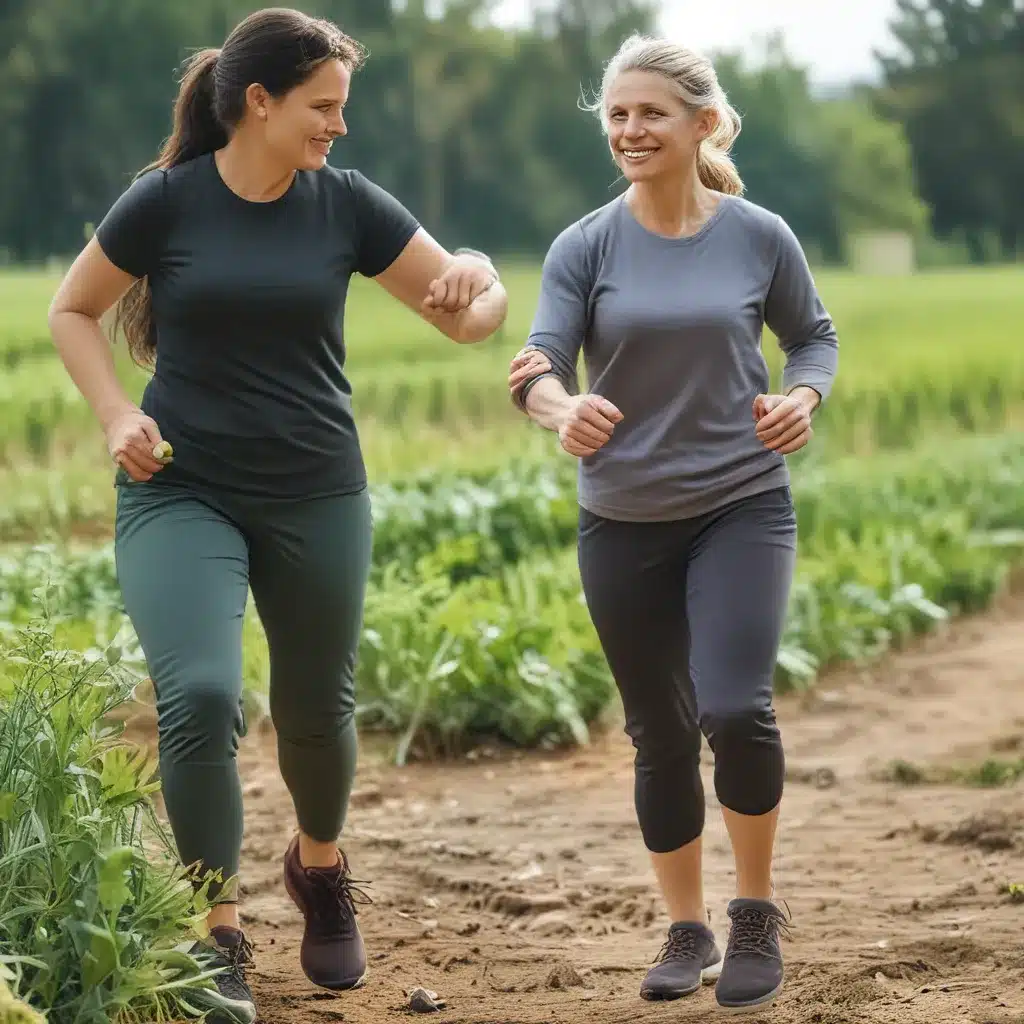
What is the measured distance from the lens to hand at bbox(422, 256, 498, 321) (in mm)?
3570

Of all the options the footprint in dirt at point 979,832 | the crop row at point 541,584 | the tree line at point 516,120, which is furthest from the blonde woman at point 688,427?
the tree line at point 516,120

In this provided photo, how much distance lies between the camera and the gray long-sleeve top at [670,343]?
3.46 meters

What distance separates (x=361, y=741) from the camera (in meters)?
6.20

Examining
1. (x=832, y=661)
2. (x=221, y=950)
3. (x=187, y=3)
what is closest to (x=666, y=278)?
(x=221, y=950)

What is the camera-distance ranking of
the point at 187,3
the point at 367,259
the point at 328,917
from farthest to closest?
the point at 187,3
the point at 328,917
the point at 367,259

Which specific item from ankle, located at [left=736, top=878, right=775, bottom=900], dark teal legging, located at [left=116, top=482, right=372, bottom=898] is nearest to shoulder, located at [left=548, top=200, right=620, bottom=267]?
dark teal legging, located at [left=116, top=482, right=372, bottom=898]

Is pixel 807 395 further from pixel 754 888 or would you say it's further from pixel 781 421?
pixel 754 888

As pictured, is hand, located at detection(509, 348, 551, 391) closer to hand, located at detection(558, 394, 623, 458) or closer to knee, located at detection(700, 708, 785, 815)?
hand, located at detection(558, 394, 623, 458)

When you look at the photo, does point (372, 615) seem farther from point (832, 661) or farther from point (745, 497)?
point (745, 497)

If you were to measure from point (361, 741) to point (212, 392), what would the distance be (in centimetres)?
294

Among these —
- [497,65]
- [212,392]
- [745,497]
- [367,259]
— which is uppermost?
[497,65]

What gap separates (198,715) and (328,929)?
0.81 m

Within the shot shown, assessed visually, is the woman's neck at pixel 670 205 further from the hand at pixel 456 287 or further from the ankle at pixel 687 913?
the ankle at pixel 687 913

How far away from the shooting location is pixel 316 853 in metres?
3.86
